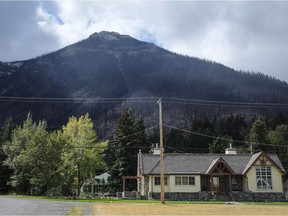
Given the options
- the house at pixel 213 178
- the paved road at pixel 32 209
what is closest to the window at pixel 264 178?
the house at pixel 213 178

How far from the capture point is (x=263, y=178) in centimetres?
5556

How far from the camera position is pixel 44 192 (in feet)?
202

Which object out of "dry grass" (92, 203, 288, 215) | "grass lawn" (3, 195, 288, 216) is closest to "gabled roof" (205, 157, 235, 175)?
"grass lawn" (3, 195, 288, 216)

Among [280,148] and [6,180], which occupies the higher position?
[280,148]

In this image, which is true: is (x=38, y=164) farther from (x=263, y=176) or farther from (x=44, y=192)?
(x=263, y=176)

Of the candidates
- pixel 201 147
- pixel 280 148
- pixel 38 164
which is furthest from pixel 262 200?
pixel 201 147

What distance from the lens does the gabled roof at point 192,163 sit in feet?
179

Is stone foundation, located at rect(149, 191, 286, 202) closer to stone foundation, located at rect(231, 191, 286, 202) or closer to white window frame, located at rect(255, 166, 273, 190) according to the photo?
stone foundation, located at rect(231, 191, 286, 202)

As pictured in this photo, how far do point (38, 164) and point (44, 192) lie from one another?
9409 mm

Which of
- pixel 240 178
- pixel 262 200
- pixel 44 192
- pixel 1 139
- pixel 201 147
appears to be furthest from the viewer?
pixel 201 147

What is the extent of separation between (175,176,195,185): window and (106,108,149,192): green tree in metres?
14.8

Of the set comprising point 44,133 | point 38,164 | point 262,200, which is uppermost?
Result: point 44,133

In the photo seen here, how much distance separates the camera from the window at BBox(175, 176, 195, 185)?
178 ft

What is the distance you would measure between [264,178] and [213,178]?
6.88 metres
